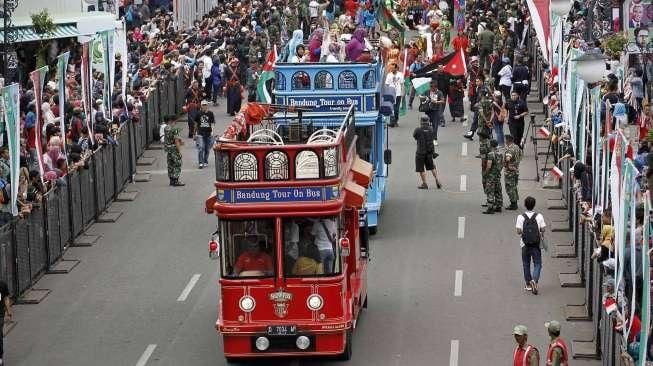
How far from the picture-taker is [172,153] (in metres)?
38.8

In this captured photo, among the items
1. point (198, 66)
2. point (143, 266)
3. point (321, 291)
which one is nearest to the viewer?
point (321, 291)

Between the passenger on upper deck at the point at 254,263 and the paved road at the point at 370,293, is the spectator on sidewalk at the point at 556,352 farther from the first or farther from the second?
the passenger on upper deck at the point at 254,263

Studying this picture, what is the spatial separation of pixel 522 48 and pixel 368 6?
10.7 metres

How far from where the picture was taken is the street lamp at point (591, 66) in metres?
32.3

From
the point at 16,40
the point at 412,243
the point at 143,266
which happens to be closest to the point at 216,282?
the point at 143,266

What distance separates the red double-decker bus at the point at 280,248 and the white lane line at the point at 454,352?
1.64m

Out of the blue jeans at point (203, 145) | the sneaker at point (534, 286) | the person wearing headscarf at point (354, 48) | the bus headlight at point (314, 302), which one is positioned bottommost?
the sneaker at point (534, 286)

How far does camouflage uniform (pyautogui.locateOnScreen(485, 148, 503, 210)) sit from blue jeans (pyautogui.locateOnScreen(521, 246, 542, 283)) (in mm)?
5846

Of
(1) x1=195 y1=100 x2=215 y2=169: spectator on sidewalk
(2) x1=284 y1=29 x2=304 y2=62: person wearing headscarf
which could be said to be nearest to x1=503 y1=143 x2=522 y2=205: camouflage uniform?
(2) x1=284 y1=29 x2=304 y2=62: person wearing headscarf

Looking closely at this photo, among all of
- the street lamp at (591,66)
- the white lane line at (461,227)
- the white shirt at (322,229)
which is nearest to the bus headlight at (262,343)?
the white shirt at (322,229)

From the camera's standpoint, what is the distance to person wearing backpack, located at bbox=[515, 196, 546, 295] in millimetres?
28859

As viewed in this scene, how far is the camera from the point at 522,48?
176 feet

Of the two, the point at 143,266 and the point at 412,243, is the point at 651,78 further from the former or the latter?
the point at 143,266

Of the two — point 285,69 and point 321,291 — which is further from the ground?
point 285,69
